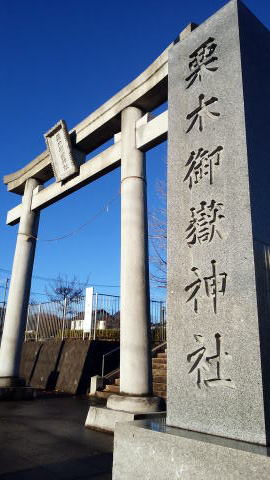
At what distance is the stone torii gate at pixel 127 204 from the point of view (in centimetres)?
553

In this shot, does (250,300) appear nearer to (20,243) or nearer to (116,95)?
(116,95)

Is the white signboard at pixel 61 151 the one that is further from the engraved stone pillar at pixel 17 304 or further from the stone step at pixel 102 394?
the stone step at pixel 102 394

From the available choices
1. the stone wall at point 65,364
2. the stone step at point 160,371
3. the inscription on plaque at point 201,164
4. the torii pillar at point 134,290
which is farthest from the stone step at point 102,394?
the inscription on plaque at point 201,164

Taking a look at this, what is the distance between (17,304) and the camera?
9031mm

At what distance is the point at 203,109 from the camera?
3.63m

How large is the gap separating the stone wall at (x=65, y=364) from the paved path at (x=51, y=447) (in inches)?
141

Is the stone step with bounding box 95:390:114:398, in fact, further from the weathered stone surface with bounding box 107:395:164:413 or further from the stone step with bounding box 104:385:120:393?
the weathered stone surface with bounding box 107:395:164:413

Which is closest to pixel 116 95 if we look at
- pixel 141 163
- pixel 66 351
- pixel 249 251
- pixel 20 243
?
pixel 141 163

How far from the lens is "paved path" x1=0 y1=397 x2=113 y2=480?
11.3ft

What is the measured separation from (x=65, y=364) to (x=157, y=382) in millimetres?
3958

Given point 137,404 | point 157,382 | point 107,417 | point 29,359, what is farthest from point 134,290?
point 29,359

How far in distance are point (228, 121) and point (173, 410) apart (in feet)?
8.31

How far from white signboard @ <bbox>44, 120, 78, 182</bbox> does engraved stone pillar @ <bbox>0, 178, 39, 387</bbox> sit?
2.00 meters

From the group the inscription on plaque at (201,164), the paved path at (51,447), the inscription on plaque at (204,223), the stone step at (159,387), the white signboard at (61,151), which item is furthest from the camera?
the stone step at (159,387)
